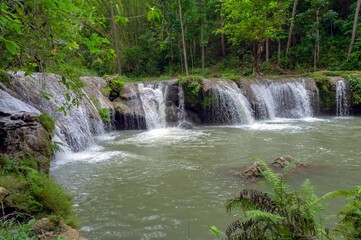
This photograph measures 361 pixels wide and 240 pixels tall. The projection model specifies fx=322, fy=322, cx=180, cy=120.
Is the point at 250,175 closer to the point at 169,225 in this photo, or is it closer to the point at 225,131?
the point at 169,225

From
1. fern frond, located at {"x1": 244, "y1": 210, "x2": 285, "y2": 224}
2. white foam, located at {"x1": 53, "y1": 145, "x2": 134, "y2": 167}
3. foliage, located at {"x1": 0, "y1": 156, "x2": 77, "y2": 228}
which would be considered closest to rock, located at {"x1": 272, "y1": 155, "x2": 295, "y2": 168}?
white foam, located at {"x1": 53, "y1": 145, "x2": 134, "y2": 167}

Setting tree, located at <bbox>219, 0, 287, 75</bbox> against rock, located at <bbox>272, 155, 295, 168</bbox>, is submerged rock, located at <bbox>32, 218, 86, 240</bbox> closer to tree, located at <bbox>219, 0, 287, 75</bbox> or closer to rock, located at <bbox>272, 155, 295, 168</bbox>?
rock, located at <bbox>272, 155, 295, 168</bbox>

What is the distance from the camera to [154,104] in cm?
1614

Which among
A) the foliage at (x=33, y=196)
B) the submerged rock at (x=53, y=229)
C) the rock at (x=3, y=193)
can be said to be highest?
the rock at (x=3, y=193)

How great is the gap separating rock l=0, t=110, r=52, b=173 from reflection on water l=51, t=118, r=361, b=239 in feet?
3.30

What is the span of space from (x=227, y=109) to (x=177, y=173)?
9.27m

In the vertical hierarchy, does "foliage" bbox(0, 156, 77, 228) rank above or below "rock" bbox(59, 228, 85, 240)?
above

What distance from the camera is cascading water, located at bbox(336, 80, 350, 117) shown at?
18.1 m

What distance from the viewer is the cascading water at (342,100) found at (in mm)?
18106

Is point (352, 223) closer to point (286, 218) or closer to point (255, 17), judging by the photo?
point (286, 218)

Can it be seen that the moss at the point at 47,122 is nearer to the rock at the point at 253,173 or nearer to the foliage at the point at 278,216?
the rock at the point at 253,173

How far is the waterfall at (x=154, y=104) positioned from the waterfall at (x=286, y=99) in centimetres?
513

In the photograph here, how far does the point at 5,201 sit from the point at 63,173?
A: 427cm

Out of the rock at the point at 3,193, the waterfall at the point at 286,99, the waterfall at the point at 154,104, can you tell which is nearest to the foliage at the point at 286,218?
the rock at the point at 3,193
